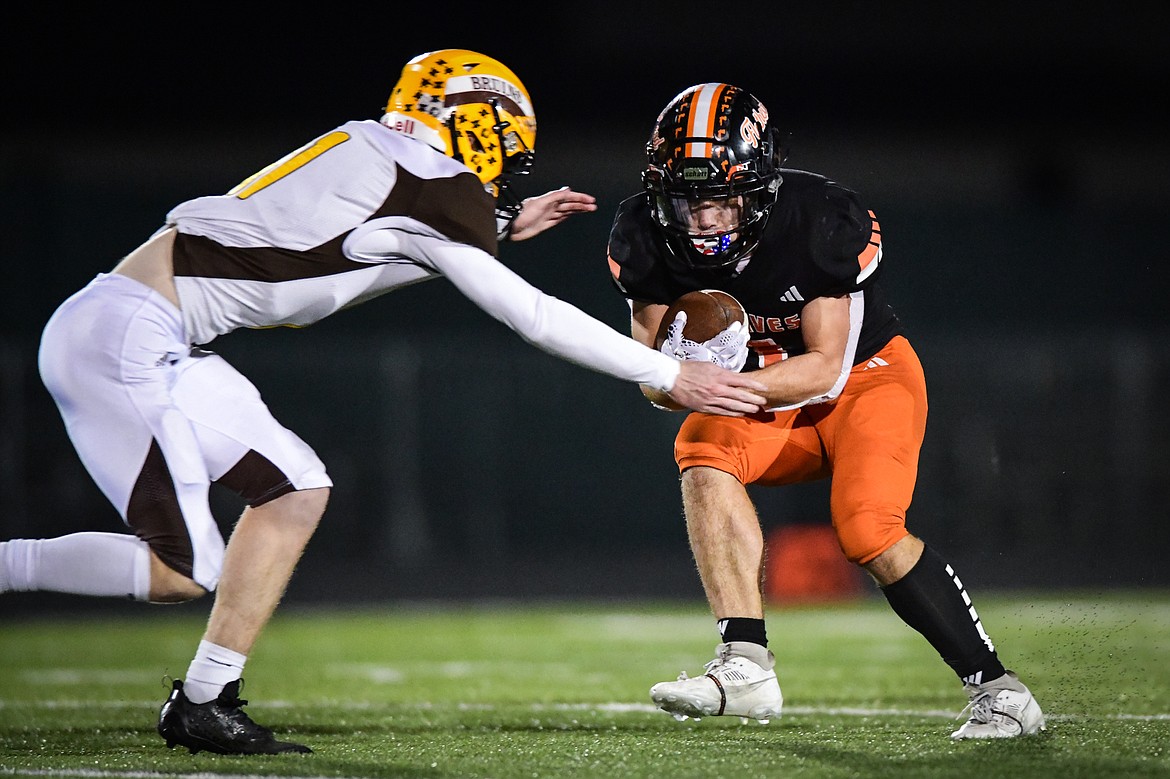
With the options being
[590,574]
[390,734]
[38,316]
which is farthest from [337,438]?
[390,734]

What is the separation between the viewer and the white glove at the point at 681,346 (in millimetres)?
3453

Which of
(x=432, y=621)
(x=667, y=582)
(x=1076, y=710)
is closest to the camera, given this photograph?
(x=1076, y=710)

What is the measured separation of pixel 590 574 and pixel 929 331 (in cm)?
391

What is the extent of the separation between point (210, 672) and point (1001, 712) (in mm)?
1837

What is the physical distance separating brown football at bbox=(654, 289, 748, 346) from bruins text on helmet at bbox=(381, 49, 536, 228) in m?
0.53

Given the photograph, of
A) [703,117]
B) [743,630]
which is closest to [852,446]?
[743,630]

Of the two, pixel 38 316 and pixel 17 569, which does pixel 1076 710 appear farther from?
pixel 38 316

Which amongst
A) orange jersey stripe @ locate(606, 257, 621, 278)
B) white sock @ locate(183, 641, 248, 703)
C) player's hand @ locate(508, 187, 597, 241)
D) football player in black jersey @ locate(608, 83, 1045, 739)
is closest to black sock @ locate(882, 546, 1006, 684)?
football player in black jersey @ locate(608, 83, 1045, 739)

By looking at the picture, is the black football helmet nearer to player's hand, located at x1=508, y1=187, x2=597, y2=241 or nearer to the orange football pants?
player's hand, located at x1=508, y1=187, x2=597, y2=241

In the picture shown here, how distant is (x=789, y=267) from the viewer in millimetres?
3631

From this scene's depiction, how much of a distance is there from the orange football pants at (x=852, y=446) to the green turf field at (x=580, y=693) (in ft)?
1.77

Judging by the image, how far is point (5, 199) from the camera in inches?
505

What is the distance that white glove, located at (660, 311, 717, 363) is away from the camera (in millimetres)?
3453

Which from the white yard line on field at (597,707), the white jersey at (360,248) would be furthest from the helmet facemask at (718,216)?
the white yard line on field at (597,707)
